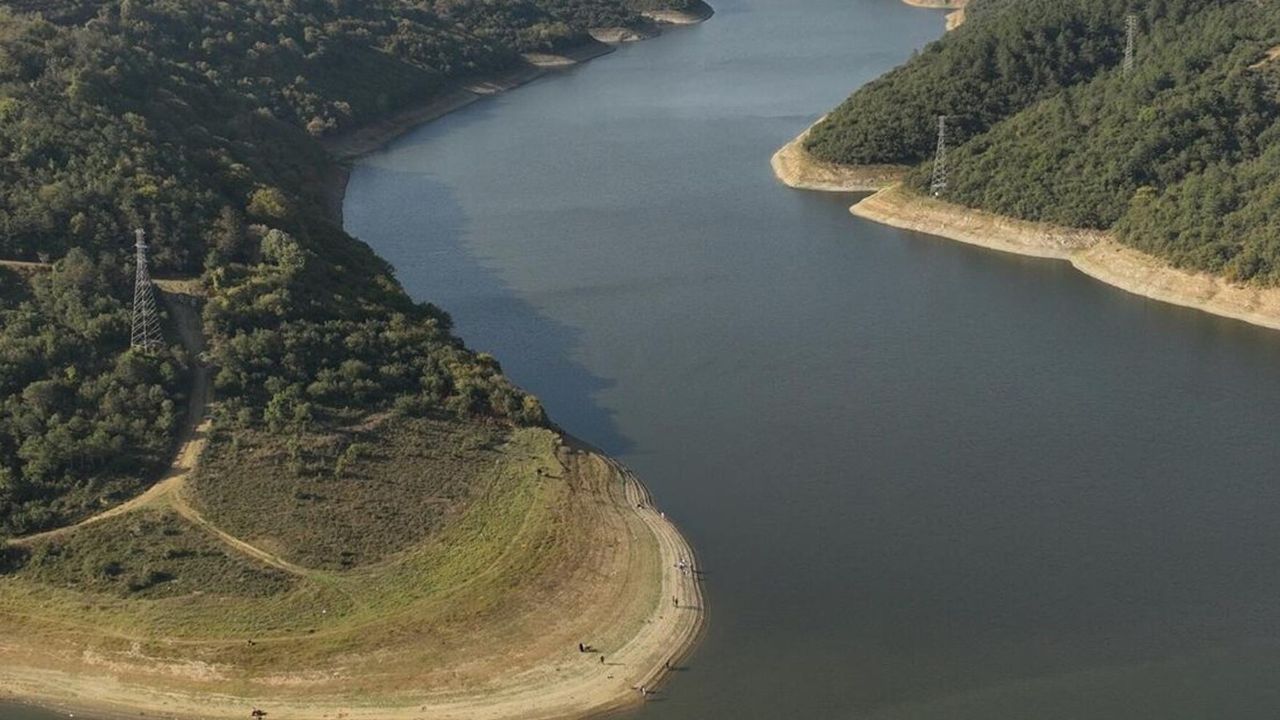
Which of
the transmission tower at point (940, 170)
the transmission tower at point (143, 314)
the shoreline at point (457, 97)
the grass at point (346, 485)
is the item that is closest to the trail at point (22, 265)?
the transmission tower at point (143, 314)

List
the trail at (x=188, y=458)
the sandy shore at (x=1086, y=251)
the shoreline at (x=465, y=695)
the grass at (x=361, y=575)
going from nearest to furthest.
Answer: the shoreline at (x=465, y=695), the grass at (x=361, y=575), the trail at (x=188, y=458), the sandy shore at (x=1086, y=251)

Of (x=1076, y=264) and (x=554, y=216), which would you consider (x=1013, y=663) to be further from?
(x=554, y=216)

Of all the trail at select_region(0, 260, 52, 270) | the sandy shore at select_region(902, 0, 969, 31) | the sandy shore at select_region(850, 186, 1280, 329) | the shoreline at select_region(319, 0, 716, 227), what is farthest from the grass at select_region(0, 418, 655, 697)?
the sandy shore at select_region(902, 0, 969, 31)

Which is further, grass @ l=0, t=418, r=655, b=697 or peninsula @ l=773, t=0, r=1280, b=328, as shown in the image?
peninsula @ l=773, t=0, r=1280, b=328

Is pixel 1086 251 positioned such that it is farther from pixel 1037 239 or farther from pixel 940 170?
pixel 940 170

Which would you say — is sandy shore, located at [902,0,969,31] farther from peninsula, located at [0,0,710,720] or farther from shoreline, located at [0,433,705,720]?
shoreline, located at [0,433,705,720]

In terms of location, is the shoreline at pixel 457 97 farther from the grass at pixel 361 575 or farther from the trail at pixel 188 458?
the grass at pixel 361 575

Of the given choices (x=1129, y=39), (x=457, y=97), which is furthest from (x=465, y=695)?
(x=457, y=97)
